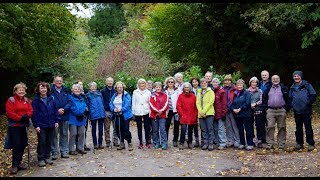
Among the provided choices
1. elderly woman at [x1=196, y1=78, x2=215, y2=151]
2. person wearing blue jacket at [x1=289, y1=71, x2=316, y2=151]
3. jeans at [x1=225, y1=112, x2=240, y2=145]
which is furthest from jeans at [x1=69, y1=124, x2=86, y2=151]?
person wearing blue jacket at [x1=289, y1=71, x2=316, y2=151]

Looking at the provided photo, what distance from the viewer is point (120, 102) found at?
959 cm

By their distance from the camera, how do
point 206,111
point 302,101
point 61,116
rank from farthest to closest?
point 206,111 < point 302,101 < point 61,116

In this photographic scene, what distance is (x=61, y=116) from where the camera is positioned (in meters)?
8.79

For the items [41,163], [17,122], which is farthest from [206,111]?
[17,122]

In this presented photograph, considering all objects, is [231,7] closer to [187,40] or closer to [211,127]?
[187,40]

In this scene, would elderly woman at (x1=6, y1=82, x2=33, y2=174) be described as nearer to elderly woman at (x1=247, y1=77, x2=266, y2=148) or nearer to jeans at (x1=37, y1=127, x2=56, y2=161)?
jeans at (x1=37, y1=127, x2=56, y2=161)

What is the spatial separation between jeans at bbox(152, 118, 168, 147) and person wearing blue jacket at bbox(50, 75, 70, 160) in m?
2.10

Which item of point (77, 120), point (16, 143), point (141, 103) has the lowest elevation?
point (16, 143)

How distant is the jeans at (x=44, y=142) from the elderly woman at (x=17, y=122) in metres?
0.36

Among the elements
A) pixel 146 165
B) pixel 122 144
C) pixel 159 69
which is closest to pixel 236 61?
pixel 159 69

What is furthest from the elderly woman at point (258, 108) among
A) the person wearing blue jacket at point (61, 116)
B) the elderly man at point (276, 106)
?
the person wearing blue jacket at point (61, 116)

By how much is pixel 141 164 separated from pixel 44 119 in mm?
2228

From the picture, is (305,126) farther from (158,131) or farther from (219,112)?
(158,131)

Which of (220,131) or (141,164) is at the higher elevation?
(220,131)
